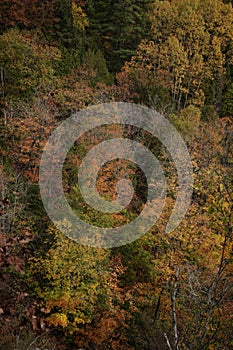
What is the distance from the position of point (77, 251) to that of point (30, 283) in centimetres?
312

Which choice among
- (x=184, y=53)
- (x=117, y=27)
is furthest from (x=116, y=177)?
(x=117, y=27)

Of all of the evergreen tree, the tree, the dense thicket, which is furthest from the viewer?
the evergreen tree

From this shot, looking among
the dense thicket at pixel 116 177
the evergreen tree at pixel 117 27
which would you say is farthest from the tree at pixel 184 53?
the evergreen tree at pixel 117 27

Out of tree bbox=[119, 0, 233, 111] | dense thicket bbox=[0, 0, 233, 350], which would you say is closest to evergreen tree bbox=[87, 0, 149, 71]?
dense thicket bbox=[0, 0, 233, 350]

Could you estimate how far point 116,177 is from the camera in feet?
73.5

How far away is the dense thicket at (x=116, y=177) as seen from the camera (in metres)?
12.6

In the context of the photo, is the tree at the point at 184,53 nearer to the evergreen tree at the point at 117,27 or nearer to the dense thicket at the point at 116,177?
the dense thicket at the point at 116,177

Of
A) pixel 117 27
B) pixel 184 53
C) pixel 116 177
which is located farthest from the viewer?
pixel 117 27

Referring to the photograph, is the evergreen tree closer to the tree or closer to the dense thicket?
the dense thicket

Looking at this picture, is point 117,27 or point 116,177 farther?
point 117,27

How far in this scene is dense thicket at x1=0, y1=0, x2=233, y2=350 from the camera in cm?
1265

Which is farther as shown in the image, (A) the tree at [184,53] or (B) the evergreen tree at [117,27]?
(B) the evergreen tree at [117,27]

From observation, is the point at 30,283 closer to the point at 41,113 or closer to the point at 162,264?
the point at 162,264

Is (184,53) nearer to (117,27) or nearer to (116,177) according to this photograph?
(117,27)
